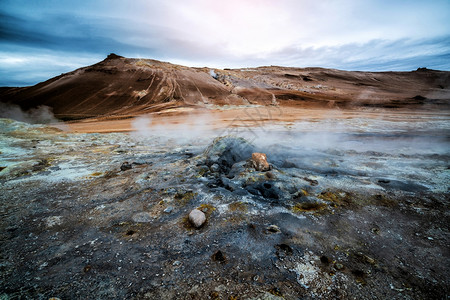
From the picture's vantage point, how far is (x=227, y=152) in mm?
5496

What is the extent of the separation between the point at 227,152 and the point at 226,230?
120 inches

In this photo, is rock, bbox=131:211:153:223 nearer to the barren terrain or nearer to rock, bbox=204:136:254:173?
the barren terrain

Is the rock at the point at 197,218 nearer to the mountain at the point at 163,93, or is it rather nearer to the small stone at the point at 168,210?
the small stone at the point at 168,210

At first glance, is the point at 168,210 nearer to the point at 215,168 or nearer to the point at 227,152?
the point at 215,168

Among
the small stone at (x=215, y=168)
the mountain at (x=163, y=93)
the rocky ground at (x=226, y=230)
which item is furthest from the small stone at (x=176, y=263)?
the mountain at (x=163, y=93)

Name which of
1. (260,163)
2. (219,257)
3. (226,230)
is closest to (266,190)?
(260,163)

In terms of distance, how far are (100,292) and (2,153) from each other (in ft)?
24.0

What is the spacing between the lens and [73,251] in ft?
7.60

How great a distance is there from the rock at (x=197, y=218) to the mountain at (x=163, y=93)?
22140 millimetres

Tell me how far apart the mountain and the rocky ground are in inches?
810

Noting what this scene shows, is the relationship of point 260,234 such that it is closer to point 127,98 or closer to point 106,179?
point 106,179

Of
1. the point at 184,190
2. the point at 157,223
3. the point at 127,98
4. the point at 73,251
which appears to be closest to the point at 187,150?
the point at 184,190

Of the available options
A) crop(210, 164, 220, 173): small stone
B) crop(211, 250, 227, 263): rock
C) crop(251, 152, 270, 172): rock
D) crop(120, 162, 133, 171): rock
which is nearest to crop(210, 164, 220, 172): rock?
crop(210, 164, 220, 173): small stone

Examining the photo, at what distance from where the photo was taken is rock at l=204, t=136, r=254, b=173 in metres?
5.09
